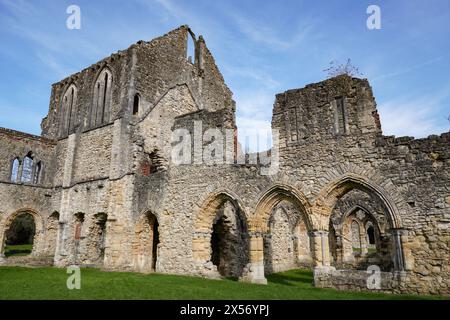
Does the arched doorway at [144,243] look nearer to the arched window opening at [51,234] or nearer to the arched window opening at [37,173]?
the arched window opening at [51,234]

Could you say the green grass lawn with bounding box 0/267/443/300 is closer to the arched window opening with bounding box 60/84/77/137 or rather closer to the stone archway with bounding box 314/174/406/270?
the stone archway with bounding box 314/174/406/270

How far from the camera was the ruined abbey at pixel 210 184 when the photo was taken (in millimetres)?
9781

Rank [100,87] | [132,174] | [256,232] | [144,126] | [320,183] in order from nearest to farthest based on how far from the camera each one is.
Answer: [320,183]
[256,232]
[132,174]
[144,126]
[100,87]

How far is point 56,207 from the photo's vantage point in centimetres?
1991

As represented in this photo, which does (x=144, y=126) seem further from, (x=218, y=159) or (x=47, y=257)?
(x=47, y=257)

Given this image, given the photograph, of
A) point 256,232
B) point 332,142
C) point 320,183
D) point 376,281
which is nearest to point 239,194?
point 256,232

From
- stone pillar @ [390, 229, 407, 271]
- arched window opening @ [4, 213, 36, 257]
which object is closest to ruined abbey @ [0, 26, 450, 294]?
stone pillar @ [390, 229, 407, 271]

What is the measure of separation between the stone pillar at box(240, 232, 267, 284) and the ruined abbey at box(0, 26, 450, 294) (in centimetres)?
4

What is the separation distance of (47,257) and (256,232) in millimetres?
12036

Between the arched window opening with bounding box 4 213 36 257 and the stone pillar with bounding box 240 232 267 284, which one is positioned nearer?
the stone pillar with bounding box 240 232 267 284

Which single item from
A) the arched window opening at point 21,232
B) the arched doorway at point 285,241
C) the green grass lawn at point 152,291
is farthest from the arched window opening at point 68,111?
the arched window opening at point 21,232

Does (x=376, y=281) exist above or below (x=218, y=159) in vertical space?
below

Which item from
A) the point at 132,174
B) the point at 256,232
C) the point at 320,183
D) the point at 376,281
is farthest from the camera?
the point at 132,174

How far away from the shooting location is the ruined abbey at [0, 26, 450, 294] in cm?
978
